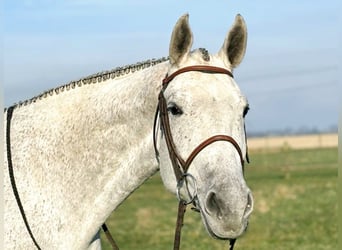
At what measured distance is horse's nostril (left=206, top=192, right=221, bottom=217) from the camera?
4082 millimetres

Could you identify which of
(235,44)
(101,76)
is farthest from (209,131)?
(101,76)

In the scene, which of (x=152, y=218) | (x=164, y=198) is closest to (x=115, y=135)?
(x=152, y=218)

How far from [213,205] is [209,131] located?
455mm

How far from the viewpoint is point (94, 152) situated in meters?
4.91

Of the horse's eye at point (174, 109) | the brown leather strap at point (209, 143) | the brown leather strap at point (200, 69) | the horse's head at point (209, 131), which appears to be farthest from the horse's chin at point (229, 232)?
the brown leather strap at point (200, 69)

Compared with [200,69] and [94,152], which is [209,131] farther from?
[94,152]

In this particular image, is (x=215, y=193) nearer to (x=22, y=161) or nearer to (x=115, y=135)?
(x=115, y=135)

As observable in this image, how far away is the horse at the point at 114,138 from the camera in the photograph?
14.2ft

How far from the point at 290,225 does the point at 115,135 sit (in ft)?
50.3

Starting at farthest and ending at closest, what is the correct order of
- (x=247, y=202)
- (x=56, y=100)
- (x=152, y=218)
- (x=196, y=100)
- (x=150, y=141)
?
(x=152, y=218) < (x=56, y=100) < (x=150, y=141) < (x=196, y=100) < (x=247, y=202)

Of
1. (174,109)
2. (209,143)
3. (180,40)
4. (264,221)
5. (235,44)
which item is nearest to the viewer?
(209,143)

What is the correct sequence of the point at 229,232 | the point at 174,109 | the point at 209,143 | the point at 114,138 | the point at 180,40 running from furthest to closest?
the point at 114,138
the point at 180,40
the point at 174,109
the point at 209,143
the point at 229,232

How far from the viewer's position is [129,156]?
4875mm

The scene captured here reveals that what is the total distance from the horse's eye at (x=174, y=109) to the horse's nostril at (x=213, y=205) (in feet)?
1.96
